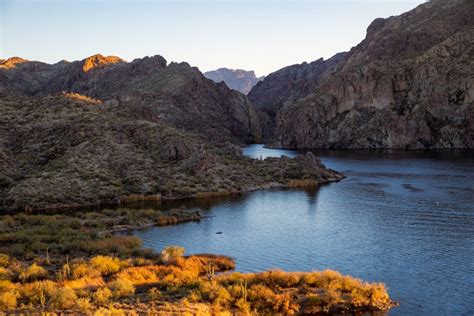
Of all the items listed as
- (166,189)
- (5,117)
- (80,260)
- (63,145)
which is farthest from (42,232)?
(5,117)

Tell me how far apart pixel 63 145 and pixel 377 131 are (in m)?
130

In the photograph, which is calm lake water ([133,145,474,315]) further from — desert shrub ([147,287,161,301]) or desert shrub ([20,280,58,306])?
desert shrub ([20,280,58,306])

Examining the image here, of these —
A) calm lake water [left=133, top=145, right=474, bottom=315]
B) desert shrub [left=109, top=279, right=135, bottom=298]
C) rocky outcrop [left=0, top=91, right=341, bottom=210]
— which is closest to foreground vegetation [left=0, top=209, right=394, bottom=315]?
desert shrub [left=109, top=279, right=135, bottom=298]

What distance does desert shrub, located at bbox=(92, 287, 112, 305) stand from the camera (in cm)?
2548

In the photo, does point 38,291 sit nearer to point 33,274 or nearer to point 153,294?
point 33,274

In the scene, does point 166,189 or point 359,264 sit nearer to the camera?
point 359,264

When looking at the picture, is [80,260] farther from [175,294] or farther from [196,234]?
[196,234]

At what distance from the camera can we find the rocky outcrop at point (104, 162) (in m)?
71.4

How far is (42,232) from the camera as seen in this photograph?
45219mm

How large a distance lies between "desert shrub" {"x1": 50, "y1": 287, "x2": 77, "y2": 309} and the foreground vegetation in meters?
0.04

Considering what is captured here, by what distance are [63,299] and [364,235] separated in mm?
30861

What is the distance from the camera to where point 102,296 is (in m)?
25.9

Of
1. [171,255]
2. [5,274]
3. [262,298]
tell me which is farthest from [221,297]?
[5,274]

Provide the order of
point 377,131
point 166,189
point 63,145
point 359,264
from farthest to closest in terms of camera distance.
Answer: point 377,131 < point 63,145 < point 166,189 < point 359,264
